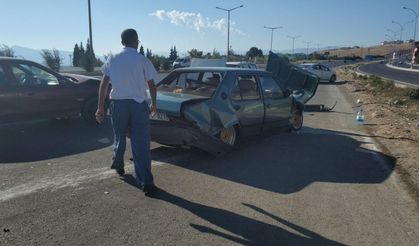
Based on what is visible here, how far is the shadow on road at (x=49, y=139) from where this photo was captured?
7.00 m

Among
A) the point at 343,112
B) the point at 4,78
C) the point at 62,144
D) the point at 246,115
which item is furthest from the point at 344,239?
the point at 343,112

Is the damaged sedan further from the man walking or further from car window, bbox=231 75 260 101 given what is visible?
the man walking

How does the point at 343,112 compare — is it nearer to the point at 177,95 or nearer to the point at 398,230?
the point at 177,95

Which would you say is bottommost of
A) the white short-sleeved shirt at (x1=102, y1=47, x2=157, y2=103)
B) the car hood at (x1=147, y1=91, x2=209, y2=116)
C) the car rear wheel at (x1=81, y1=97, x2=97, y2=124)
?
the car rear wheel at (x1=81, y1=97, x2=97, y2=124)

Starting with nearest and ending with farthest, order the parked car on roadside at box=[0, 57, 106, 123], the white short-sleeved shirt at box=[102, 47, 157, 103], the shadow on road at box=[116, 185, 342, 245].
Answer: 1. the shadow on road at box=[116, 185, 342, 245]
2. the white short-sleeved shirt at box=[102, 47, 157, 103]
3. the parked car on roadside at box=[0, 57, 106, 123]

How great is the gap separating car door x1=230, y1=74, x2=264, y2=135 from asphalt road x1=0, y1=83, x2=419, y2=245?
16.9 inches

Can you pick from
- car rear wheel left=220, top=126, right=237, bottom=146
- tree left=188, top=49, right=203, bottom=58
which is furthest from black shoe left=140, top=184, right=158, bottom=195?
tree left=188, top=49, right=203, bottom=58

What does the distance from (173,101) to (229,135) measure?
4.13ft

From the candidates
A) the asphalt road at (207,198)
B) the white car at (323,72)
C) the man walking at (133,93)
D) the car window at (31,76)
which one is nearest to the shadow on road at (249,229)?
the asphalt road at (207,198)

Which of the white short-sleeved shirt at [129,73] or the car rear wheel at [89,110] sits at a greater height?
the white short-sleeved shirt at [129,73]

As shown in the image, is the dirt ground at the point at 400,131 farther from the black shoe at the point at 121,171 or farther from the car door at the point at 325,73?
the car door at the point at 325,73

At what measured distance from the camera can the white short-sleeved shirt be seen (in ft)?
16.3

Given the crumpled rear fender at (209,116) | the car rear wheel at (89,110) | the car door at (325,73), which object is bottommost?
the car door at (325,73)

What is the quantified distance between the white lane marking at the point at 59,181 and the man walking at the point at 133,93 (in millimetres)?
892
